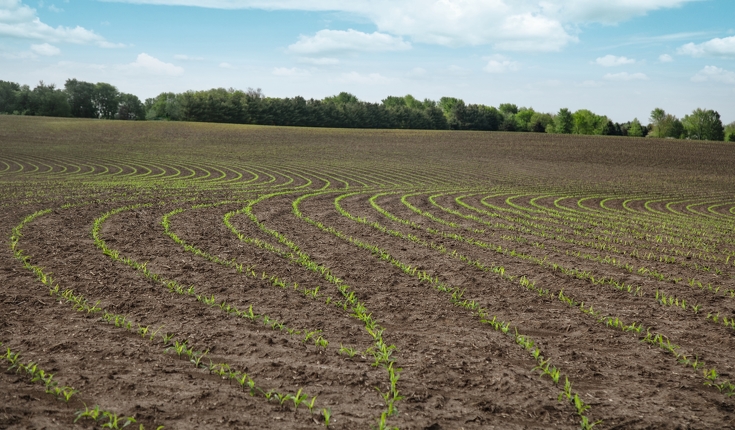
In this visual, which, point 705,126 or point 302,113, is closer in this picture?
point 302,113

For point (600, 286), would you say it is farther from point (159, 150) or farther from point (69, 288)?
point (159, 150)

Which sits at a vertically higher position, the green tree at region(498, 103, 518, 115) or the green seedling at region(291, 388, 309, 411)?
the green tree at region(498, 103, 518, 115)

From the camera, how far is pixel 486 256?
11.1 m

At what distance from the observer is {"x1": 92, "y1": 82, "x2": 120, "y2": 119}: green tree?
365 feet

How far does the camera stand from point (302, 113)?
94562mm

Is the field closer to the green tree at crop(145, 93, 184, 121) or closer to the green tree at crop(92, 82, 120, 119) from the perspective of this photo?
the green tree at crop(145, 93, 184, 121)

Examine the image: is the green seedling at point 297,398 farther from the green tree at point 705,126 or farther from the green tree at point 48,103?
the green tree at point 705,126

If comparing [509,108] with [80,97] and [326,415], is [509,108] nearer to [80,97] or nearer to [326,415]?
[80,97]

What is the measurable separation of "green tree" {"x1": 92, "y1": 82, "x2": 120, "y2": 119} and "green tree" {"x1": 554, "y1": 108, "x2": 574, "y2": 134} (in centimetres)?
9401

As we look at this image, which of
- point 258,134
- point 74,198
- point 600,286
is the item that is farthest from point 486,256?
point 258,134

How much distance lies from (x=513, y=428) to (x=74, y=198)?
1706cm

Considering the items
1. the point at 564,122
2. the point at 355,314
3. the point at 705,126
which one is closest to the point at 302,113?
the point at 564,122

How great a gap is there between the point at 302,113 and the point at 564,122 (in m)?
60.0

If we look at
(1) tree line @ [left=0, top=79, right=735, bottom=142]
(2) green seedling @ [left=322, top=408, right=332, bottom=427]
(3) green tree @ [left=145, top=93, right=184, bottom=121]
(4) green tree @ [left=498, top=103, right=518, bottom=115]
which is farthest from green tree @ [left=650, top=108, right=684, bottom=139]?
(2) green seedling @ [left=322, top=408, right=332, bottom=427]
